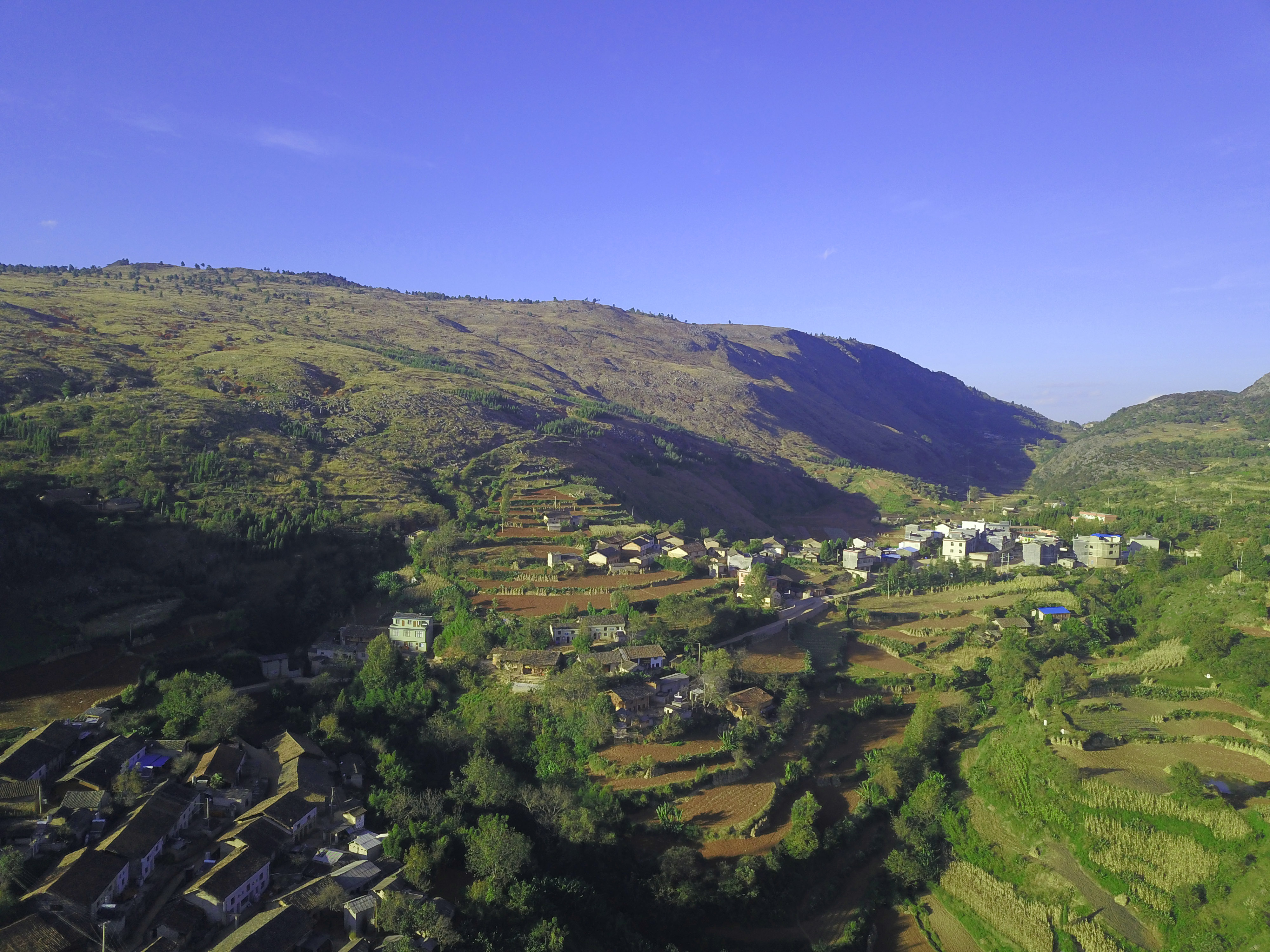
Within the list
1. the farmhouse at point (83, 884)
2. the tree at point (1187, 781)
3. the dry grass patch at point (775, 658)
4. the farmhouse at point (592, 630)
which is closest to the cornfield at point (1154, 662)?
the tree at point (1187, 781)

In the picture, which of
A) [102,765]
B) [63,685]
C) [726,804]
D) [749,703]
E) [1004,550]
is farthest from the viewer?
[1004,550]

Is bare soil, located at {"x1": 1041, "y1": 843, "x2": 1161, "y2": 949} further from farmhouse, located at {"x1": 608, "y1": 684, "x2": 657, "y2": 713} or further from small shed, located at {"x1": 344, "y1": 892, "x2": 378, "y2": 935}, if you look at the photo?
small shed, located at {"x1": 344, "y1": 892, "x2": 378, "y2": 935}

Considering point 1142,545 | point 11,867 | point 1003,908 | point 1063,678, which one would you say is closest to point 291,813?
point 11,867

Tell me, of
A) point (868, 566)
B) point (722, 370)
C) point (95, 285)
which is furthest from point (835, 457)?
point (95, 285)

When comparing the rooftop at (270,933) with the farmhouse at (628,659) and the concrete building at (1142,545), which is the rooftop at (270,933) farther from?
the concrete building at (1142,545)

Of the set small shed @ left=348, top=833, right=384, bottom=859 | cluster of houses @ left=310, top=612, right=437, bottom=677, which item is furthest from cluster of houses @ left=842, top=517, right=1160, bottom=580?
small shed @ left=348, top=833, right=384, bottom=859

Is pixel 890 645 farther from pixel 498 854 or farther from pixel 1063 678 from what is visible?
pixel 498 854
